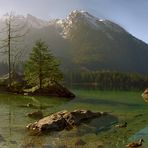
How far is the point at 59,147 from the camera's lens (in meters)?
→ 24.2

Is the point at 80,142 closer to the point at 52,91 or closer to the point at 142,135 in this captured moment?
the point at 142,135

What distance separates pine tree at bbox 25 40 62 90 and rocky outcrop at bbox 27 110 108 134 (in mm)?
39591

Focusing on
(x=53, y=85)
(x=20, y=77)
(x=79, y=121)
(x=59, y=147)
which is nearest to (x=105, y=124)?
(x=79, y=121)

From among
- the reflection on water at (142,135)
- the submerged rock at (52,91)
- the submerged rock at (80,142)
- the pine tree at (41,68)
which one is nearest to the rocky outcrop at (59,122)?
the submerged rock at (80,142)

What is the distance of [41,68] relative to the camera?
78.1m

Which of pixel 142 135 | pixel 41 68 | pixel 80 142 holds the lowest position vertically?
pixel 142 135

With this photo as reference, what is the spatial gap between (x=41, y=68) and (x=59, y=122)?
152 ft

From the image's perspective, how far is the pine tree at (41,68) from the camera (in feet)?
254

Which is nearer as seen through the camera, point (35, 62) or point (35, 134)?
point (35, 134)

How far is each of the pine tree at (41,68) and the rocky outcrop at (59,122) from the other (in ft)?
130

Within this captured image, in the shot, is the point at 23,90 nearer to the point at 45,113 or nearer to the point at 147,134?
the point at 45,113

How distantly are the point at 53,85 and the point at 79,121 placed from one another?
41296 mm

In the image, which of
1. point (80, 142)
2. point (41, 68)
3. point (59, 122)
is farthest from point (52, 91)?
point (80, 142)

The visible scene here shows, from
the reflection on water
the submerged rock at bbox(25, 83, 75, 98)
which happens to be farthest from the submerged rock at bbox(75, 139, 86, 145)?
the submerged rock at bbox(25, 83, 75, 98)
